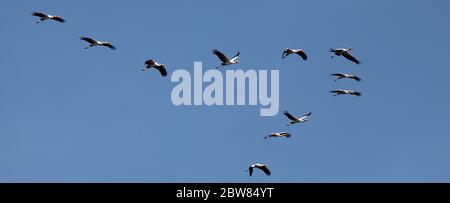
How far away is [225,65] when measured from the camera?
340 ft

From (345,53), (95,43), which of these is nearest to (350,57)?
(345,53)

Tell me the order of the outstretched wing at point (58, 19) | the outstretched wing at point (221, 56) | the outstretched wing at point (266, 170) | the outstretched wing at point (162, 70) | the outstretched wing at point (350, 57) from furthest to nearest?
the outstretched wing at point (266, 170) < the outstretched wing at point (350, 57) < the outstretched wing at point (162, 70) < the outstretched wing at point (221, 56) < the outstretched wing at point (58, 19)

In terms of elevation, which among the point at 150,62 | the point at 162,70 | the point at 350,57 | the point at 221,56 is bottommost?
the point at 162,70

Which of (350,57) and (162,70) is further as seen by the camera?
(350,57)

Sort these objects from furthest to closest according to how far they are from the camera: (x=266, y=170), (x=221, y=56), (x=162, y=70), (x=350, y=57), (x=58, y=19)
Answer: (x=266, y=170) < (x=350, y=57) < (x=162, y=70) < (x=221, y=56) < (x=58, y=19)

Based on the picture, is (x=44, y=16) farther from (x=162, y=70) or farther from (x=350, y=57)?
(x=350, y=57)

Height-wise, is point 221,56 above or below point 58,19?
below

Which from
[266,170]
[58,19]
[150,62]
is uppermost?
[58,19]

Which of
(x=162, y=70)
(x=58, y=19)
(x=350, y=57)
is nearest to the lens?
(x=58, y=19)

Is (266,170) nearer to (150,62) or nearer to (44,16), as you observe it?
(150,62)

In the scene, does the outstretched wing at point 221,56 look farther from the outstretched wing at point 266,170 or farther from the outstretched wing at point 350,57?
the outstretched wing at point 266,170

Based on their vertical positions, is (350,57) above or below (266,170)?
above
